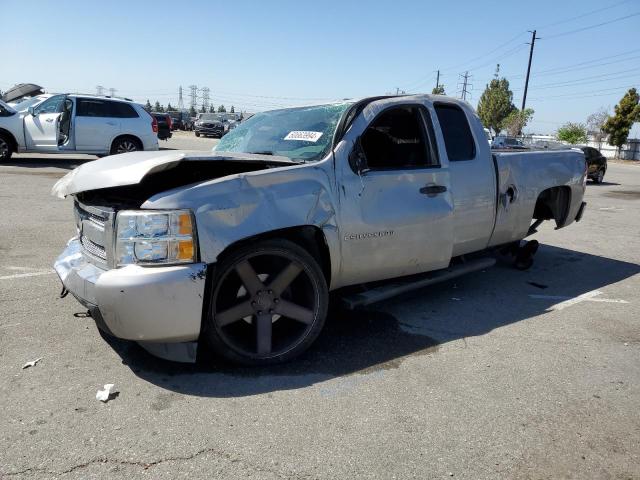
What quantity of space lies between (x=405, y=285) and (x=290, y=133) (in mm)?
1599

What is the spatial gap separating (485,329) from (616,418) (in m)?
1.37

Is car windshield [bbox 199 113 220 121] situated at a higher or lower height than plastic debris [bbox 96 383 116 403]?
higher

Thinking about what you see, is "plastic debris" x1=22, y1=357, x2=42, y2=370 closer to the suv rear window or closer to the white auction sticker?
the white auction sticker

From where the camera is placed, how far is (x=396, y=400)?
10.1ft

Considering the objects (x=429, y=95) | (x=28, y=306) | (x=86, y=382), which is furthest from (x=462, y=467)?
(x=28, y=306)

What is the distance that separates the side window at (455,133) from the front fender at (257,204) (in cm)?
154

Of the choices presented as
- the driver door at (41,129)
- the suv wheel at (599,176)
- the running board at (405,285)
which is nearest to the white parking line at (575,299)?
the running board at (405,285)

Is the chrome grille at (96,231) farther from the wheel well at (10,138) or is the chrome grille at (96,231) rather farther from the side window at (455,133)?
the wheel well at (10,138)

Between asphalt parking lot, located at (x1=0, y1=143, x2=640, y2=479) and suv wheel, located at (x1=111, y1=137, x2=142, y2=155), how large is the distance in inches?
417

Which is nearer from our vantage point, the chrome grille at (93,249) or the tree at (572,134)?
the chrome grille at (93,249)

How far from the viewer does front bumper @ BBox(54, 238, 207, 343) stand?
291cm

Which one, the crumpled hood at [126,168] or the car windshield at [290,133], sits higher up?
the car windshield at [290,133]

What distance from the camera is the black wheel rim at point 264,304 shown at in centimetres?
334

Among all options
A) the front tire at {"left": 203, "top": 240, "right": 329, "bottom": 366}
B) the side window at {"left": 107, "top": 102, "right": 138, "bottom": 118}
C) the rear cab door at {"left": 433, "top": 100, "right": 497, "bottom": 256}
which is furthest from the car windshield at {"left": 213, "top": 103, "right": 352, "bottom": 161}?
the side window at {"left": 107, "top": 102, "right": 138, "bottom": 118}
